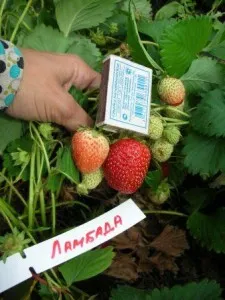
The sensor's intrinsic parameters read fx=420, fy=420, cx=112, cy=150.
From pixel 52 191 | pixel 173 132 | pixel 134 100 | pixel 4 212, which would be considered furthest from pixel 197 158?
pixel 4 212

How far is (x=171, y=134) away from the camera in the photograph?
2.65ft

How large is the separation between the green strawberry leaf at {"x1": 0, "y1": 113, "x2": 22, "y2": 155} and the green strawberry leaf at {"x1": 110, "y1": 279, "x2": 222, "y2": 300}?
0.38 m

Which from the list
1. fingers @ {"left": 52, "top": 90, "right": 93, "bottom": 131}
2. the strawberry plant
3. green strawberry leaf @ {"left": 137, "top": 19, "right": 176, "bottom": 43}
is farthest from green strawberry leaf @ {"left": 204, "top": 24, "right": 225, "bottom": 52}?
fingers @ {"left": 52, "top": 90, "right": 93, "bottom": 131}

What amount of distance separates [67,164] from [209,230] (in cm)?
36

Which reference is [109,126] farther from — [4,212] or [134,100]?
[4,212]

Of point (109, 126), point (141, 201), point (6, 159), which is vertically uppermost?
point (109, 126)

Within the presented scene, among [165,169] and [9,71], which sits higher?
[9,71]

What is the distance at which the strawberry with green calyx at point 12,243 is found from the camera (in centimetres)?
76

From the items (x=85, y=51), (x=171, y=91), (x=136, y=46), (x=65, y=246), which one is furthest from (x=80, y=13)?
(x=65, y=246)

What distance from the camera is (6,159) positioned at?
0.89 meters

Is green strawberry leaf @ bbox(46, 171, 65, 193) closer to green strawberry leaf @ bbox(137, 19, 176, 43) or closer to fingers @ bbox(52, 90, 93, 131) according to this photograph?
fingers @ bbox(52, 90, 93, 131)

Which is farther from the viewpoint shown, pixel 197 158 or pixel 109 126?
pixel 197 158

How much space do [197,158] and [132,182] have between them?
0.49ft

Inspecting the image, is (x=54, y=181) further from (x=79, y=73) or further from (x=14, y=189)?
(x=79, y=73)
